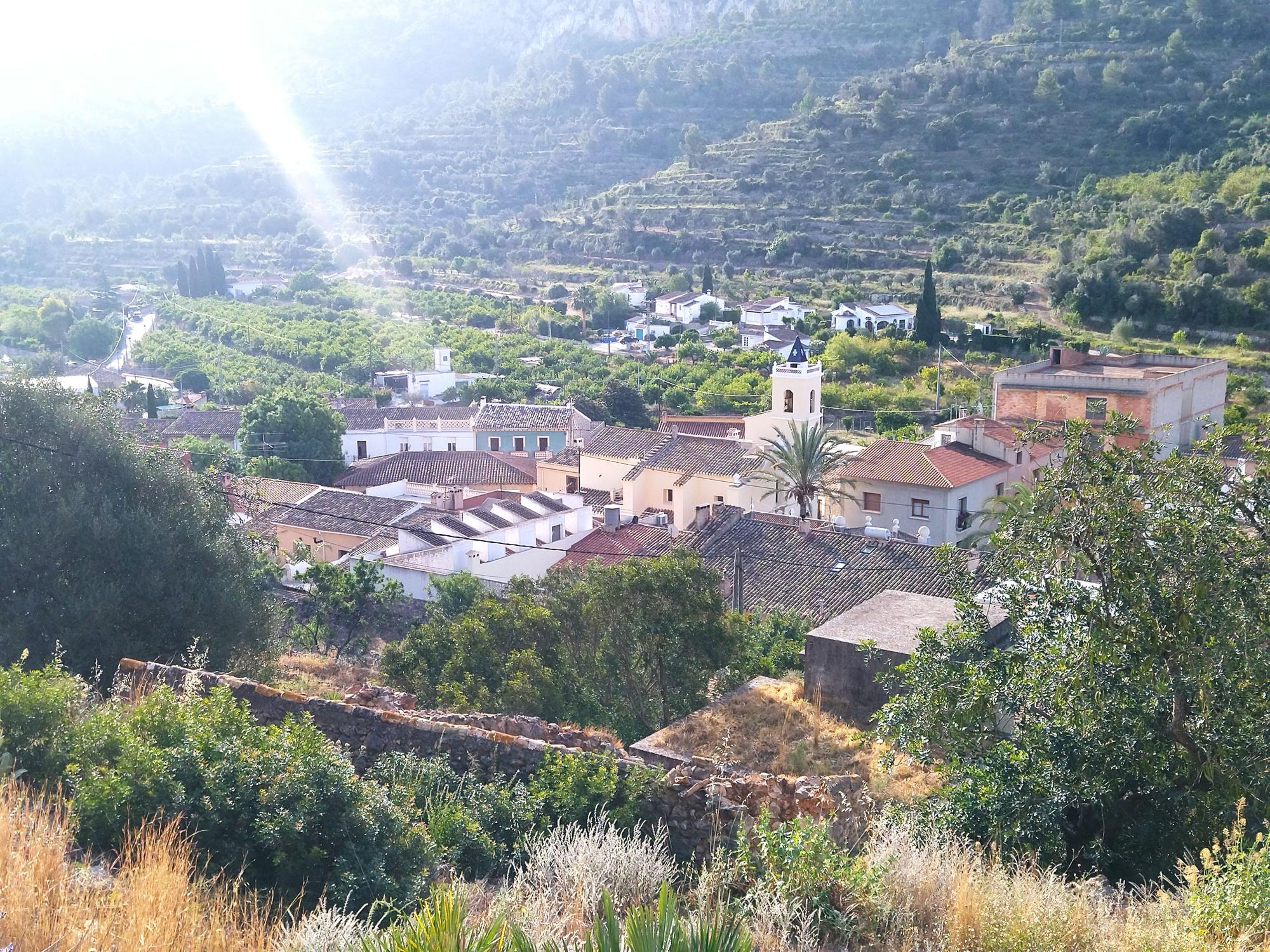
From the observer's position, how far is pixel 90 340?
6600 centimetres

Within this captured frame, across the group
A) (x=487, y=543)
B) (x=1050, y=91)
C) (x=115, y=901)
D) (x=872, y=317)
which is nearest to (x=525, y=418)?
(x=487, y=543)

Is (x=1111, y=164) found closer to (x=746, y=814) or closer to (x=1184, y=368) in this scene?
(x=1184, y=368)

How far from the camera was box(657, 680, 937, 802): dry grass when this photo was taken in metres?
8.97

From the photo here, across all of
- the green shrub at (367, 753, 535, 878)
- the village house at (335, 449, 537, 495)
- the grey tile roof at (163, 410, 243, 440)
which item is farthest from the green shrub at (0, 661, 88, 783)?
the grey tile roof at (163, 410, 243, 440)

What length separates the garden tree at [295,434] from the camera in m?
35.8

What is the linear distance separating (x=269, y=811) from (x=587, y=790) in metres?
1.95

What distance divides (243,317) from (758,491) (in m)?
49.4

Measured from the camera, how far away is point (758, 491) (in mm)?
27875

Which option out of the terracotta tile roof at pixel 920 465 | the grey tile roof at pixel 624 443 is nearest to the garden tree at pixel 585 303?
the grey tile roof at pixel 624 443

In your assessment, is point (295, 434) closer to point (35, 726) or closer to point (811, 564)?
point (811, 564)

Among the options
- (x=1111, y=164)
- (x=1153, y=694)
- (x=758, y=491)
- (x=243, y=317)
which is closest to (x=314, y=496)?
(x=758, y=491)

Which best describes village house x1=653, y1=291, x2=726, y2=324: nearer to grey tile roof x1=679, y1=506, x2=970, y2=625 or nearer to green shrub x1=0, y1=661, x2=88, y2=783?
grey tile roof x1=679, y1=506, x2=970, y2=625

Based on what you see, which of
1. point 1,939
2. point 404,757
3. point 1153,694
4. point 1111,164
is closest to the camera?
point 1,939

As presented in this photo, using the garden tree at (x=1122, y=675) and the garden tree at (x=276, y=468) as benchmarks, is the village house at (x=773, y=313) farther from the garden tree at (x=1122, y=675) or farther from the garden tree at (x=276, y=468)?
the garden tree at (x=1122, y=675)
